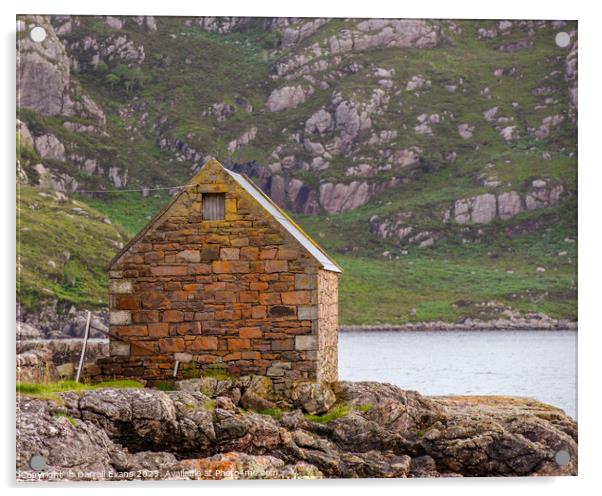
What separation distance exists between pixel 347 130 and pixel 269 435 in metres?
18.6

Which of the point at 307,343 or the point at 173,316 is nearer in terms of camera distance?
the point at 307,343

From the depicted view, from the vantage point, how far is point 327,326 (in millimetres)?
25312

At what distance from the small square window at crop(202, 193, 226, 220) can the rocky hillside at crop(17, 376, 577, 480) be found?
9.96 ft

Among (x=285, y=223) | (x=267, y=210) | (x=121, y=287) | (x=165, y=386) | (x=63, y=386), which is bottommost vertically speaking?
(x=165, y=386)

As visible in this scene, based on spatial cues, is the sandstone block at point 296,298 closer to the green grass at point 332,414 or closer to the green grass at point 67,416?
the green grass at point 332,414

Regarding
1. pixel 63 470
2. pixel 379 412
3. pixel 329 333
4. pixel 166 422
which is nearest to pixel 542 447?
pixel 379 412

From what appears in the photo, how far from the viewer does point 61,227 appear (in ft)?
115

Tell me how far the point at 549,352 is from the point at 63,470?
623 inches

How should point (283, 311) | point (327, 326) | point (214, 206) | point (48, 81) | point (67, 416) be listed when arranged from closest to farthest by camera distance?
point (67, 416) < point (283, 311) < point (214, 206) < point (327, 326) < point (48, 81)

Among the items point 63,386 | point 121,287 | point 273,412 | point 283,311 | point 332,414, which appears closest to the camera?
point 63,386

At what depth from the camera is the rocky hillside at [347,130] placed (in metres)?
27.0

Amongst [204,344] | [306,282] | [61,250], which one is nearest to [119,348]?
[204,344]

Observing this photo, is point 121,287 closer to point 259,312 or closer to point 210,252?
point 210,252

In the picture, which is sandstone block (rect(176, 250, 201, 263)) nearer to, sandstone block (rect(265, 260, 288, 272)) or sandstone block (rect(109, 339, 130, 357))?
sandstone block (rect(265, 260, 288, 272))
